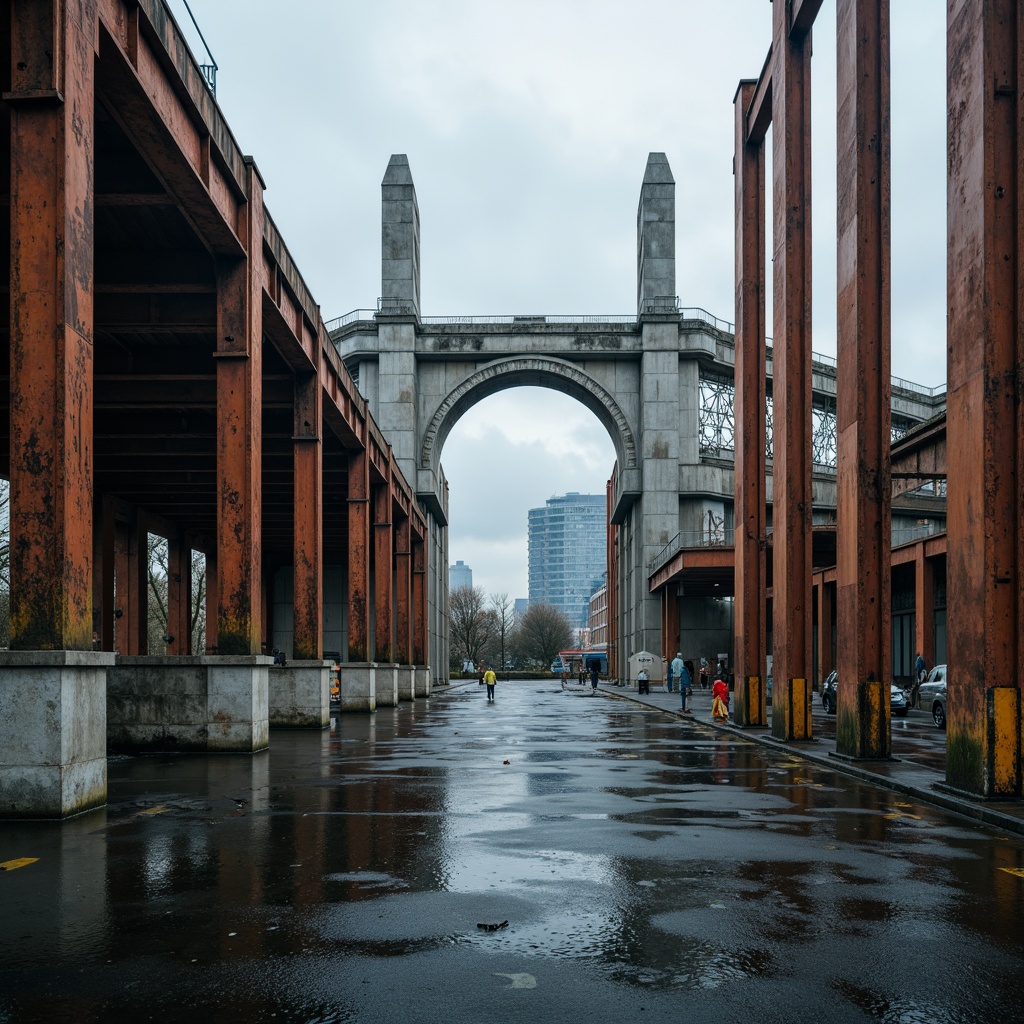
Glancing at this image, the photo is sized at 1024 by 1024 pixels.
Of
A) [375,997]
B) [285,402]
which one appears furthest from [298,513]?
[375,997]

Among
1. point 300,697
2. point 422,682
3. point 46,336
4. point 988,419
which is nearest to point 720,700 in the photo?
point 300,697

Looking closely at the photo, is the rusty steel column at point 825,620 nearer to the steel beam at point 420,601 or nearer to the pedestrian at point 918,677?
the pedestrian at point 918,677

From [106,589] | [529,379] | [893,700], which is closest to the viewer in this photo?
[893,700]

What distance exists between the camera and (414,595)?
59375 mm

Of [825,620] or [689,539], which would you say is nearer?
[825,620]

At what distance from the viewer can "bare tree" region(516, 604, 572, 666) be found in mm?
127750

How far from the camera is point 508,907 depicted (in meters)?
6.72

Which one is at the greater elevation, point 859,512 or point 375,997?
point 859,512

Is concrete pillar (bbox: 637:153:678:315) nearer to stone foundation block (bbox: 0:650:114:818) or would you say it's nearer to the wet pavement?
the wet pavement

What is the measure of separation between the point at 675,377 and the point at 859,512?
43.4 meters

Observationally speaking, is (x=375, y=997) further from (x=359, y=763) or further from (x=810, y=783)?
(x=359, y=763)

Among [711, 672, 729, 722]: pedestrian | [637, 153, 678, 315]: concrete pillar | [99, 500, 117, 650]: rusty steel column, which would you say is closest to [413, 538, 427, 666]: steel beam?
[637, 153, 678, 315]: concrete pillar

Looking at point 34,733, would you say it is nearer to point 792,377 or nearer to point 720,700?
point 792,377

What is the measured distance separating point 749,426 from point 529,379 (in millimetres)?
37673
